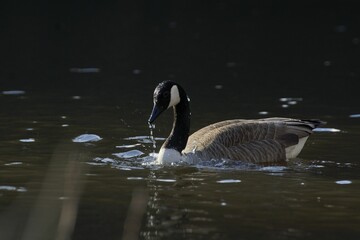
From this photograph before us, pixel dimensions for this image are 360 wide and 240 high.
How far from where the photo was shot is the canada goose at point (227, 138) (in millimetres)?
14531

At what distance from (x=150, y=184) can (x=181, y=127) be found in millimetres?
2243

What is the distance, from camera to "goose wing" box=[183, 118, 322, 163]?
14.6 metres

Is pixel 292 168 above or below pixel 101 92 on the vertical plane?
below

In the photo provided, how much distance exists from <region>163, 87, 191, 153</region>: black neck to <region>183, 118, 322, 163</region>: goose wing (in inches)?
6.2

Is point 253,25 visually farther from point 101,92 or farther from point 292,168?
point 292,168

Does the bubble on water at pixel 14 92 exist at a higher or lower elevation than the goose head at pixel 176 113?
higher

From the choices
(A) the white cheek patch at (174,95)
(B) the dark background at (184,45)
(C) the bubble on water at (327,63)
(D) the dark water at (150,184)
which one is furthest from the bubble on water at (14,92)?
(C) the bubble on water at (327,63)

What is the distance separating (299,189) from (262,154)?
7.71 ft

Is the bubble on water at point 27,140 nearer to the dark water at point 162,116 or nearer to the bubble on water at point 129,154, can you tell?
the dark water at point 162,116

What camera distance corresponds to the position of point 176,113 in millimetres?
15102

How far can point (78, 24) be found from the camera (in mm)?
35875

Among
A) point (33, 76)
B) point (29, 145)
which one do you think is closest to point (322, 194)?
point (29, 145)

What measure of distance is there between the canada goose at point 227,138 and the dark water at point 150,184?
0.23 m

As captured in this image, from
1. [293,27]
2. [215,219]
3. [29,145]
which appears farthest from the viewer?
[293,27]
